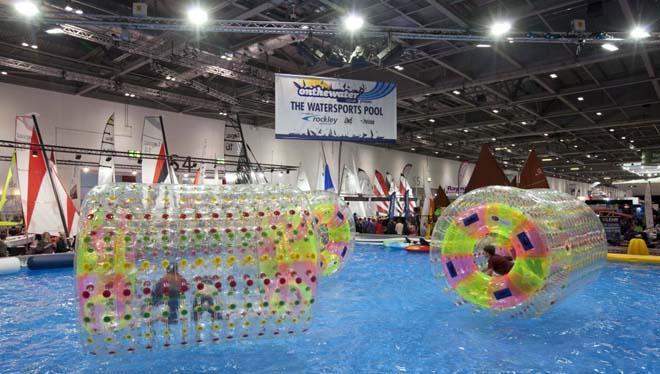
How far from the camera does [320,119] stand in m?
11.1

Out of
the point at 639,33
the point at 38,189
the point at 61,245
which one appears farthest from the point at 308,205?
the point at 61,245

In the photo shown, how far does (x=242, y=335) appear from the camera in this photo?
4.19 m

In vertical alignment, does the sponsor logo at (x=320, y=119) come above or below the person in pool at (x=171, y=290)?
above

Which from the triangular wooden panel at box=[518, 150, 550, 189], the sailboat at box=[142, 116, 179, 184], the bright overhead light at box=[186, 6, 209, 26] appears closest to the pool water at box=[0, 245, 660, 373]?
the bright overhead light at box=[186, 6, 209, 26]

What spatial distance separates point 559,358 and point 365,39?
28.3 ft

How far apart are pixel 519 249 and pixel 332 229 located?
361cm

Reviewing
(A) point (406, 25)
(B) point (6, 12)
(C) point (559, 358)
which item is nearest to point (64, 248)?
(B) point (6, 12)

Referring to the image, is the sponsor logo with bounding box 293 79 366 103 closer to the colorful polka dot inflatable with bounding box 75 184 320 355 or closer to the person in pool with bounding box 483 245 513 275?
the person in pool with bounding box 483 245 513 275

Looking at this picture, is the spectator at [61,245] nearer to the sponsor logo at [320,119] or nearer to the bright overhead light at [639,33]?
the sponsor logo at [320,119]

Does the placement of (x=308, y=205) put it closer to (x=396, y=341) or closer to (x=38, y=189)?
(x=396, y=341)

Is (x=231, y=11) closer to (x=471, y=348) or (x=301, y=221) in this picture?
(x=301, y=221)

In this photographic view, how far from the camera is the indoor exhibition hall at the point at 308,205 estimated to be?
4117 millimetres

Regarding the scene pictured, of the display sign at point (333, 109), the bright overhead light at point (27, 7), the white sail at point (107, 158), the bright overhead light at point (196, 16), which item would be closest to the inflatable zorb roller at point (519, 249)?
the display sign at point (333, 109)

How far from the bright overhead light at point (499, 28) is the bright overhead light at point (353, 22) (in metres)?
2.81
